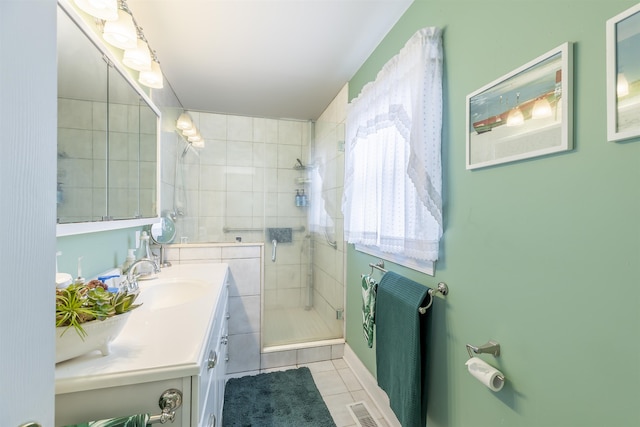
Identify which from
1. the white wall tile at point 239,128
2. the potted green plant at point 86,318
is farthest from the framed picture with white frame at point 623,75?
the white wall tile at point 239,128

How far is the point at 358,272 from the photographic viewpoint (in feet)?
7.32

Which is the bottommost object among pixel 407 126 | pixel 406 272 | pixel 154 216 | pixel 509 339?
pixel 509 339

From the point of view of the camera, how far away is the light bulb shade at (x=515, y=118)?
3.01 feet

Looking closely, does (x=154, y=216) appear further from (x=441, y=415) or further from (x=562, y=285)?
(x=562, y=285)

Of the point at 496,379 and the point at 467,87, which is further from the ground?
the point at 467,87

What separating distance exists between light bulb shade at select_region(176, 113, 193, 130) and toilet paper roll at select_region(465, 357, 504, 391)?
2798 millimetres

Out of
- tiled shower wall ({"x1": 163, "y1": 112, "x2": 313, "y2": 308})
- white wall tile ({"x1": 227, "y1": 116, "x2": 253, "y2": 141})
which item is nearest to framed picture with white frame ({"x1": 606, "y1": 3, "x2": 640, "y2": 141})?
tiled shower wall ({"x1": 163, "y1": 112, "x2": 313, "y2": 308})

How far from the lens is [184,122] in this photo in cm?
262

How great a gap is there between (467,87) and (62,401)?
5.49 ft

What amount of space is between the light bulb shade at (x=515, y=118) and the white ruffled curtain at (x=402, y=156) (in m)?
0.32

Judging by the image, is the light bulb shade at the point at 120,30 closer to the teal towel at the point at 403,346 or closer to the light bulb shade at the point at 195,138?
the light bulb shade at the point at 195,138

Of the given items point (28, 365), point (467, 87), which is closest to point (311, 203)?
point (467, 87)

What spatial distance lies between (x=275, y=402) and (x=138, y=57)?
221 cm

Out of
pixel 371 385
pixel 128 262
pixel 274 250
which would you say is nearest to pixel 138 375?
pixel 128 262
